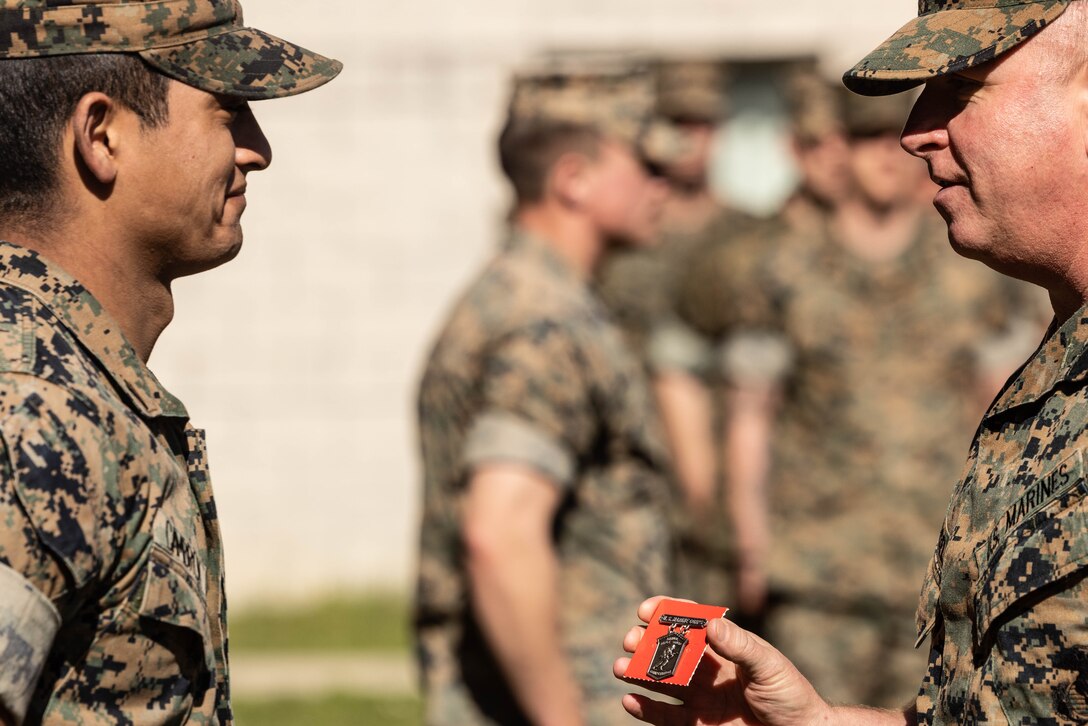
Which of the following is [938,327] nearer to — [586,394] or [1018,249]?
[586,394]

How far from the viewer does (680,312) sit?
8414 millimetres

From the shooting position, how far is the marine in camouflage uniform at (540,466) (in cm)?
440

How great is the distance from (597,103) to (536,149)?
1.46ft

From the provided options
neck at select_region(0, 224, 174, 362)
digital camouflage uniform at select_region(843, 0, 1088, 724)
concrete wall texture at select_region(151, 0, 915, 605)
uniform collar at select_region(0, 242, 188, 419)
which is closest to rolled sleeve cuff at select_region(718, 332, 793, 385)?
concrete wall texture at select_region(151, 0, 915, 605)

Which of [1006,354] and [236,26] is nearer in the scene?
[236,26]

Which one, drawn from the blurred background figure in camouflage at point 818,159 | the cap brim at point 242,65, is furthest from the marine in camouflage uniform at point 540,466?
the blurred background figure in camouflage at point 818,159

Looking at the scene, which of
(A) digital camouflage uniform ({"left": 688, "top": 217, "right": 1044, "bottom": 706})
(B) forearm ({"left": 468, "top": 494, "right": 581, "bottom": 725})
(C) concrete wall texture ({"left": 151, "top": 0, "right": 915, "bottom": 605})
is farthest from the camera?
(C) concrete wall texture ({"left": 151, "top": 0, "right": 915, "bottom": 605})

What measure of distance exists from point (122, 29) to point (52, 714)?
1047 millimetres

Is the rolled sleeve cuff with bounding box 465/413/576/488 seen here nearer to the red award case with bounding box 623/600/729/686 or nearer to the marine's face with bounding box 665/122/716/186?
the red award case with bounding box 623/600/729/686

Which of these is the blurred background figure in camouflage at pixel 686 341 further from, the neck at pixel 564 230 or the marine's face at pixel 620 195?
the neck at pixel 564 230

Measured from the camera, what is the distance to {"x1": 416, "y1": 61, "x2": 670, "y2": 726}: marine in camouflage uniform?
4.40 metres

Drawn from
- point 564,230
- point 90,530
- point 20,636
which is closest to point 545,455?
point 564,230

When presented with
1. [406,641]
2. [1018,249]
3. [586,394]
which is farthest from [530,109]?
[406,641]

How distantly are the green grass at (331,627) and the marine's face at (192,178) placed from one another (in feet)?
22.1
